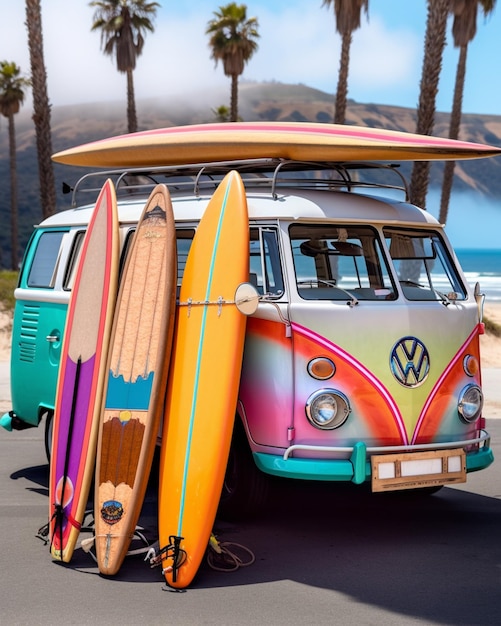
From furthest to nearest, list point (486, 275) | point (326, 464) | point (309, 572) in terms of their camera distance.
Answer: point (486, 275)
point (326, 464)
point (309, 572)

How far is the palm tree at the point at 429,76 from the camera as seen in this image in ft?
69.8

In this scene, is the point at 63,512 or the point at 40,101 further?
the point at 40,101

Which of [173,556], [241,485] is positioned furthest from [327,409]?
[173,556]

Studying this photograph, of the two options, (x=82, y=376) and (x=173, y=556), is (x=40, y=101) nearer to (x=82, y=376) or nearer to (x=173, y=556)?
(x=82, y=376)

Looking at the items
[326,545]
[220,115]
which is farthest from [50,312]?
[220,115]

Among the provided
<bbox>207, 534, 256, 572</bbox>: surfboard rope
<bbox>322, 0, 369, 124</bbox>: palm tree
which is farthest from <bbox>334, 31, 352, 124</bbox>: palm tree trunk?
<bbox>207, 534, 256, 572</bbox>: surfboard rope

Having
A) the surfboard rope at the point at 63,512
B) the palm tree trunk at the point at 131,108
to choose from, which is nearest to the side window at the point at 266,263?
the surfboard rope at the point at 63,512

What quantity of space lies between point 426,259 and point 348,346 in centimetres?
148

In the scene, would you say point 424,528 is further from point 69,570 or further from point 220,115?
point 220,115

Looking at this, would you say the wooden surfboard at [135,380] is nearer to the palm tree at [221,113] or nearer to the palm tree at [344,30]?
the palm tree at [344,30]

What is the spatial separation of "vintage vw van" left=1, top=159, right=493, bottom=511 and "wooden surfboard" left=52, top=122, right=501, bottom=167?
18 centimetres

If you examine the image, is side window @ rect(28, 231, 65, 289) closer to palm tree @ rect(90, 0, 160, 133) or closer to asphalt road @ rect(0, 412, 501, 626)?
asphalt road @ rect(0, 412, 501, 626)

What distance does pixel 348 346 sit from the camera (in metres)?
6.61

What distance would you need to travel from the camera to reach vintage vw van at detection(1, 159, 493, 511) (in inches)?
258
